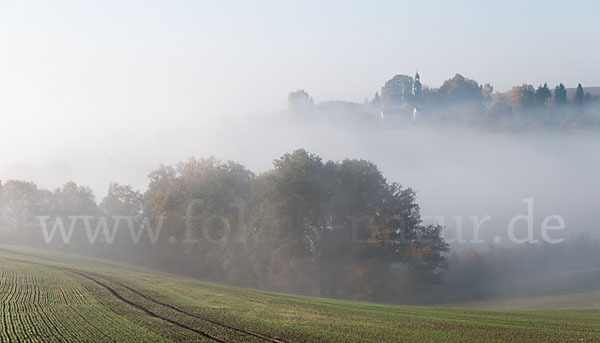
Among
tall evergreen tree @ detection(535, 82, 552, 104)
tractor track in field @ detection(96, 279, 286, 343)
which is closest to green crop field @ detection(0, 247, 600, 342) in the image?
tractor track in field @ detection(96, 279, 286, 343)

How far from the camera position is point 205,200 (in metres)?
68.4

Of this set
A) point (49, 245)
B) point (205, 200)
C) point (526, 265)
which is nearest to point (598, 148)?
point (526, 265)

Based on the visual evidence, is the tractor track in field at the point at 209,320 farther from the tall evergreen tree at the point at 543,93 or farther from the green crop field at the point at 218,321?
the tall evergreen tree at the point at 543,93

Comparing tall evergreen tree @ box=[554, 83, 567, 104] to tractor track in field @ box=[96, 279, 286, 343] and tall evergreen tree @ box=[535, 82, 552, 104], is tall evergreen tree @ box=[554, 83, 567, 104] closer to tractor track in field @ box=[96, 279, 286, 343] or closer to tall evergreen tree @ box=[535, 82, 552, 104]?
tall evergreen tree @ box=[535, 82, 552, 104]

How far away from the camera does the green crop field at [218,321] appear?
19266 millimetres

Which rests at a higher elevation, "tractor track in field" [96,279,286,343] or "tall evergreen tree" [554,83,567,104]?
"tall evergreen tree" [554,83,567,104]

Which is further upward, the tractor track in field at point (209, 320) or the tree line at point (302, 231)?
the tree line at point (302, 231)

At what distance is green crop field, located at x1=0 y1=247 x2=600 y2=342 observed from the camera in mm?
19266

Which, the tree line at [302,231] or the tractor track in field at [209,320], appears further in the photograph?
the tree line at [302,231]

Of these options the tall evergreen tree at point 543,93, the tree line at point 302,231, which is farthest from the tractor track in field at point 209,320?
the tall evergreen tree at point 543,93

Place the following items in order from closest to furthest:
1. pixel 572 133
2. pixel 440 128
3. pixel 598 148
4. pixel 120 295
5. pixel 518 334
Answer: pixel 518 334, pixel 120 295, pixel 598 148, pixel 572 133, pixel 440 128

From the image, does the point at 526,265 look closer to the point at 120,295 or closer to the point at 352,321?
the point at 352,321

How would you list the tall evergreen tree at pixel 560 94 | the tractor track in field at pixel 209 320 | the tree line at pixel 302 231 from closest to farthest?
1. the tractor track in field at pixel 209 320
2. the tree line at pixel 302 231
3. the tall evergreen tree at pixel 560 94

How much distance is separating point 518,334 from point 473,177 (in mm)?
130862
